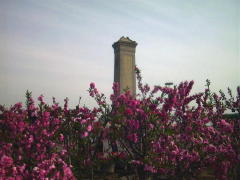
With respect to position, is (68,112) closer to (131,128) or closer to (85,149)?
(85,149)

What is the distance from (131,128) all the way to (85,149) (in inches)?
83.8

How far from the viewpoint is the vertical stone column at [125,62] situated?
26031 mm

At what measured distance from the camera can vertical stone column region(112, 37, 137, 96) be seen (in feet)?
85.4

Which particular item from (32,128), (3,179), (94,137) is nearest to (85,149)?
(94,137)

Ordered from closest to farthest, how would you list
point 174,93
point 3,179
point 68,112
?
point 3,179 → point 174,93 → point 68,112

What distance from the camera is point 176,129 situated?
6.56 meters

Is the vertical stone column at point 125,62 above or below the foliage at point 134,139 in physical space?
above

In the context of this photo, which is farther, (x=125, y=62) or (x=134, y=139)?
(x=125, y=62)

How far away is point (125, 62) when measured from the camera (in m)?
26.5

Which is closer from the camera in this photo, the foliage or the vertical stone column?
the foliage

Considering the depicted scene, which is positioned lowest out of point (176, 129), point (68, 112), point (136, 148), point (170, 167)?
point (170, 167)

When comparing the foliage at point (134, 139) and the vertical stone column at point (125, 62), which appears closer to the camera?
the foliage at point (134, 139)

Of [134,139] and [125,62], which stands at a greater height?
[125,62]

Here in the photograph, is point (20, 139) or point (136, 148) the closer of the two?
point (136, 148)
